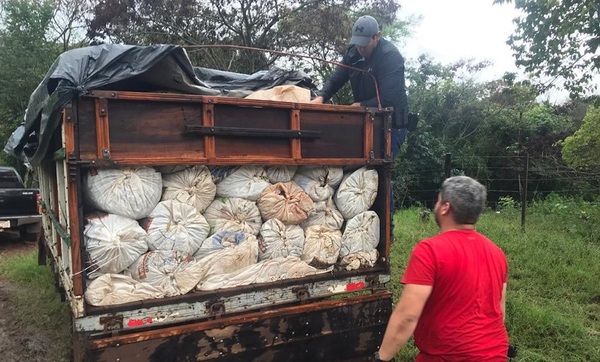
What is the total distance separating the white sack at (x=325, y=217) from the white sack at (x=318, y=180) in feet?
0.17

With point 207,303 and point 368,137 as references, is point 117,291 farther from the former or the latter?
point 368,137

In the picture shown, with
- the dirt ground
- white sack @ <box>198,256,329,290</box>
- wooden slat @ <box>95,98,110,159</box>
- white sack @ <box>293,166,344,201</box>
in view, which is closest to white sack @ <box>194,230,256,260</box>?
white sack @ <box>198,256,329,290</box>

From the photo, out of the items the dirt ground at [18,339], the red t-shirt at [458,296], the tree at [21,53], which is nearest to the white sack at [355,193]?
the red t-shirt at [458,296]

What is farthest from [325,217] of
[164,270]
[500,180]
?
[500,180]

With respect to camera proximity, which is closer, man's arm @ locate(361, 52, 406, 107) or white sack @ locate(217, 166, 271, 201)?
white sack @ locate(217, 166, 271, 201)

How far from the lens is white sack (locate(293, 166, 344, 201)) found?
319 cm

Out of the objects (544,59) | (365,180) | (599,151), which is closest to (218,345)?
(365,180)

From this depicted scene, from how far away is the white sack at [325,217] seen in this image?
10.6 ft

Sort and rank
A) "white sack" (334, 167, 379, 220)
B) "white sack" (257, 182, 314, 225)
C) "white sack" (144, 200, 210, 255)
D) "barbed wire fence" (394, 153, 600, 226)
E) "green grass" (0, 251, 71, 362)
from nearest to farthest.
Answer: "white sack" (144, 200, 210, 255) → "white sack" (257, 182, 314, 225) → "white sack" (334, 167, 379, 220) → "green grass" (0, 251, 71, 362) → "barbed wire fence" (394, 153, 600, 226)

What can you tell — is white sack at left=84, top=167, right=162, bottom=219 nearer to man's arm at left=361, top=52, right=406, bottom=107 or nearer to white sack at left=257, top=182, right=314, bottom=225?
white sack at left=257, top=182, right=314, bottom=225

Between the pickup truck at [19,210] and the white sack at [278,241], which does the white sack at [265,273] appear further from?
the pickup truck at [19,210]

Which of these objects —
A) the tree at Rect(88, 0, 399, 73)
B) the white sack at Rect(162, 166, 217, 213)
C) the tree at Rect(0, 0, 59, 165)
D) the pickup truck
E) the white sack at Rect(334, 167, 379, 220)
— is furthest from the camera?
the tree at Rect(0, 0, 59, 165)

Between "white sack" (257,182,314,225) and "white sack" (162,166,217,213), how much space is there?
0.35 metres

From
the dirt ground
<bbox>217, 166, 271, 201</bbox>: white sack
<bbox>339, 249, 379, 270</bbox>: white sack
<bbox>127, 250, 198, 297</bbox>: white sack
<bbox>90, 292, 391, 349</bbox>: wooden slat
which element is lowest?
the dirt ground
